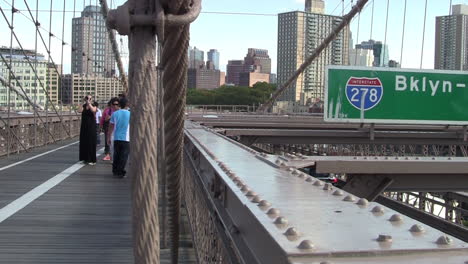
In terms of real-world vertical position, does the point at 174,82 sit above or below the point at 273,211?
above

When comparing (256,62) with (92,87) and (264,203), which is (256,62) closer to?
(92,87)

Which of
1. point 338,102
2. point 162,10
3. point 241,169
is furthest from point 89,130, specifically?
point 162,10

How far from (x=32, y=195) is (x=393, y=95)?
7251mm

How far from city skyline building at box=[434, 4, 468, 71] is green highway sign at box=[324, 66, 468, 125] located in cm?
1471

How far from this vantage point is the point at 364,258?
4.55 feet

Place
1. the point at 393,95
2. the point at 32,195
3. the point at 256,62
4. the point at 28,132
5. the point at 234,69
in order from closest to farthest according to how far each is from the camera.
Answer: the point at 32,195 < the point at 393,95 < the point at 28,132 < the point at 256,62 < the point at 234,69

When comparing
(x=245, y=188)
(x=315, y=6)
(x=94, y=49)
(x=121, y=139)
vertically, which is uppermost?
(x=315, y=6)

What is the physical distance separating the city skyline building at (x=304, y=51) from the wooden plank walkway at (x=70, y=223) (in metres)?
36.6

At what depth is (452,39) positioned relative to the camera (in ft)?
Result: 95.9

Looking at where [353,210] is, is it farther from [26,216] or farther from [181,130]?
[26,216]

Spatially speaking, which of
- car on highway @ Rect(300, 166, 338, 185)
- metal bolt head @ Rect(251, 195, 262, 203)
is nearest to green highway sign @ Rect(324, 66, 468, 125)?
car on highway @ Rect(300, 166, 338, 185)

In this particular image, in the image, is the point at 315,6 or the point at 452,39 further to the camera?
the point at 315,6

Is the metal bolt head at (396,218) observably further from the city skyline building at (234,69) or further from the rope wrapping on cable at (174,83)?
the city skyline building at (234,69)

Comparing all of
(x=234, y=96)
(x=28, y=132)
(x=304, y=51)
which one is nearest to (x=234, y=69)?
(x=234, y=96)
